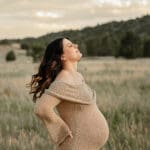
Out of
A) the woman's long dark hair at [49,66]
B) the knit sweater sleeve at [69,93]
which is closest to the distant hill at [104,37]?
the woman's long dark hair at [49,66]

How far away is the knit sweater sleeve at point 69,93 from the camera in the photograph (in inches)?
160

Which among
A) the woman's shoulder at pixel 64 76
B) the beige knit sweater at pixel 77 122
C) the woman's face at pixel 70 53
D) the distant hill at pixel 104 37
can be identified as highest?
the woman's face at pixel 70 53

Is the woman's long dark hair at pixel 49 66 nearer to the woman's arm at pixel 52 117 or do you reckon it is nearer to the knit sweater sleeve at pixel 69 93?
the knit sweater sleeve at pixel 69 93

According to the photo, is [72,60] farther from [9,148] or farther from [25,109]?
[25,109]

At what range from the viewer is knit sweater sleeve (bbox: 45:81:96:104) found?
4074 millimetres

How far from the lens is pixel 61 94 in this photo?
4.08 m

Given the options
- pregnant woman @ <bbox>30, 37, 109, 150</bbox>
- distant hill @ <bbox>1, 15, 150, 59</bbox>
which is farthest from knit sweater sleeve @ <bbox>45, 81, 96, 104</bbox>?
distant hill @ <bbox>1, 15, 150, 59</bbox>

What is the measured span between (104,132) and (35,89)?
0.63 m

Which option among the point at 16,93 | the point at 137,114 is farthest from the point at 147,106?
the point at 16,93

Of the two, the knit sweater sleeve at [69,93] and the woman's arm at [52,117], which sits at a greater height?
the knit sweater sleeve at [69,93]

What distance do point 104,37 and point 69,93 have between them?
70862 millimetres

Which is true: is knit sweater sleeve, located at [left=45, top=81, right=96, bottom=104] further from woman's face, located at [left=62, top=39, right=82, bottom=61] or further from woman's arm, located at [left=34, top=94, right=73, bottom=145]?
woman's face, located at [left=62, top=39, right=82, bottom=61]

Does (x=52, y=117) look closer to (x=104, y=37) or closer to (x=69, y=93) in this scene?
(x=69, y=93)

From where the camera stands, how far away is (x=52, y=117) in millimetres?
4082
